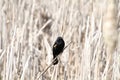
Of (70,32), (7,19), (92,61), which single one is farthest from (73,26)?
(92,61)

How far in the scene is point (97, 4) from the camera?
7.14ft

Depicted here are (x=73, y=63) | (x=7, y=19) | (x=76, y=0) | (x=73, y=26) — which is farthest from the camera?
(x=76, y=0)

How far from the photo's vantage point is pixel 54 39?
6.35 feet

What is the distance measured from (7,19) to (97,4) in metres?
0.74

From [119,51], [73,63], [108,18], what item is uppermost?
[108,18]

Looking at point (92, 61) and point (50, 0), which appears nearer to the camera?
point (92, 61)

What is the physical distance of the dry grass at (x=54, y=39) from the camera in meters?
1.25

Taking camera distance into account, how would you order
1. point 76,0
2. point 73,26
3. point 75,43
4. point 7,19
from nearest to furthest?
point 75,43 → point 73,26 → point 7,19 → point 76,0

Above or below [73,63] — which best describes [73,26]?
above

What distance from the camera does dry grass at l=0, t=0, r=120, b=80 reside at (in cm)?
125

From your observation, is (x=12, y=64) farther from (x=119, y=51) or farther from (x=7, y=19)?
(x=7, y=19)

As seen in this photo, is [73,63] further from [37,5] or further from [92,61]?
[37,5]

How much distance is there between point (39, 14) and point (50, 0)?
0.23m

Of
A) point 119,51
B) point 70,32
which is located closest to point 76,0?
point 70,32
